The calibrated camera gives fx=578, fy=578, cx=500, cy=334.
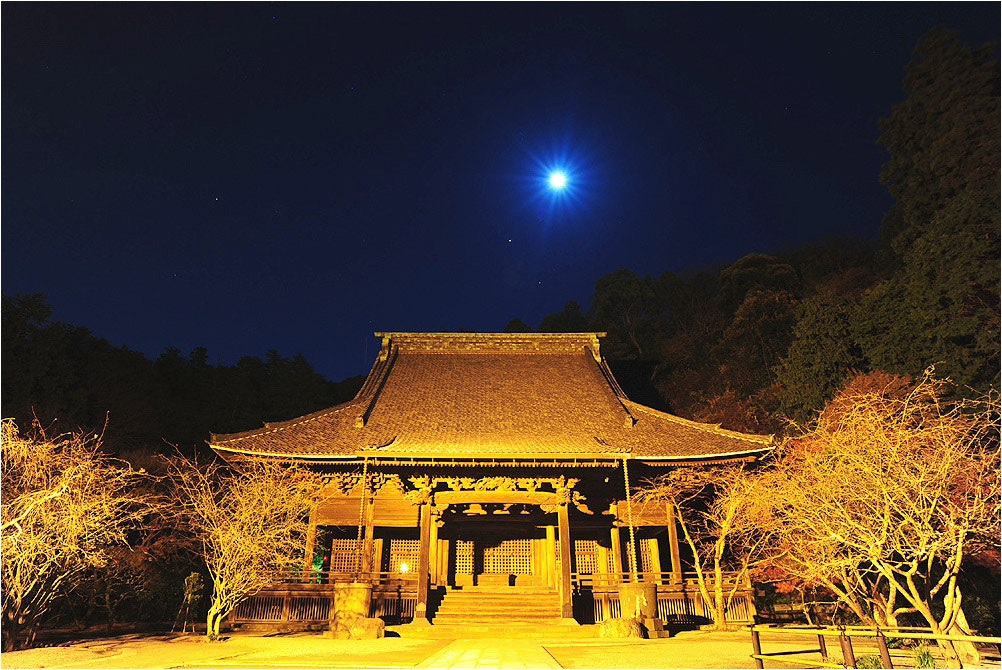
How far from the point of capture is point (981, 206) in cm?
1477

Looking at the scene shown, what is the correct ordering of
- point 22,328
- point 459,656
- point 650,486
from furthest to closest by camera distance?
point 22,328 → point 650,486 → point 459,656

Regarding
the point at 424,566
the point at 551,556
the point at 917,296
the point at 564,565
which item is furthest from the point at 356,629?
the point at 917,296

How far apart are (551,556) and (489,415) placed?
4614 millimetres

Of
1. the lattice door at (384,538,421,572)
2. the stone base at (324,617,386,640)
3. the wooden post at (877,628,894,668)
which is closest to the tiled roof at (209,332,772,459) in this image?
the lattice door at (384,538,421,572)

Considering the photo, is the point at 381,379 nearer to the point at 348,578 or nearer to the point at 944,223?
the point at 348,578

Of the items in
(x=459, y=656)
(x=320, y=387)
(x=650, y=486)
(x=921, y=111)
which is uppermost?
(x=921, y=111)

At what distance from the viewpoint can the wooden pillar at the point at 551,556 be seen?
54.1 ft

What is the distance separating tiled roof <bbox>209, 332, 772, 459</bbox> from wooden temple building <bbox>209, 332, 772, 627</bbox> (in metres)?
0.07

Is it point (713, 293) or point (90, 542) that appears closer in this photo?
point (90, 542)

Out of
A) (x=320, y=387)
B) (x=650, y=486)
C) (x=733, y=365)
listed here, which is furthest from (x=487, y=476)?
(x=320, y=387)

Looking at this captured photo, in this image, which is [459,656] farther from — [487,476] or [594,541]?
[594,541]

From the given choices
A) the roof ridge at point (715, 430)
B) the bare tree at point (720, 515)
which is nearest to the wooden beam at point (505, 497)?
the bare tree at point (720, 515)

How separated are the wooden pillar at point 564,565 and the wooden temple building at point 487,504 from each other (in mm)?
28

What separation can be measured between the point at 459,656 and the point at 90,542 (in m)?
6.43
